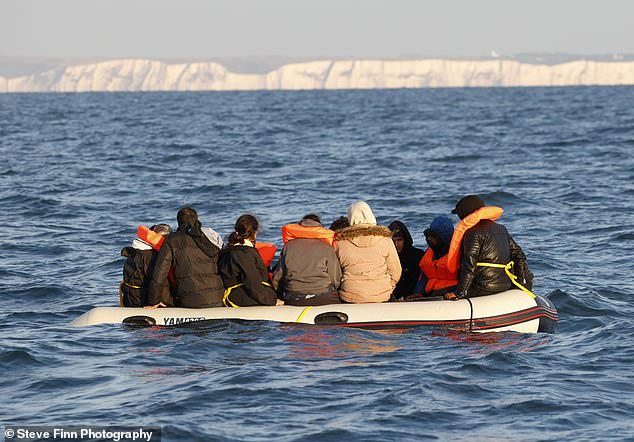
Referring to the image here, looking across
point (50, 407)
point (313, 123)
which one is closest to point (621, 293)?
point (50, 407)

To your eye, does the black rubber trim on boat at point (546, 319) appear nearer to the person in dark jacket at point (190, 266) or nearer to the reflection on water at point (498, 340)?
the reflection on water at point (498, 340)

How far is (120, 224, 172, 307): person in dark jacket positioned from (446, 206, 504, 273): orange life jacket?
3.34 m

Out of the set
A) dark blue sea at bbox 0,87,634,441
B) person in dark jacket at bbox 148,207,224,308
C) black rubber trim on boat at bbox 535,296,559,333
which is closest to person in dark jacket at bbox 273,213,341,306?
dark blue sea at bbox 0,87,634,441

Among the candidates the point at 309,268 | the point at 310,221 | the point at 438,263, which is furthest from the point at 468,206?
the point at 309,268

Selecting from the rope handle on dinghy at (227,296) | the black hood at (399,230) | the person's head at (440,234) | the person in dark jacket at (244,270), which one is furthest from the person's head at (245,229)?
the person's head at (440,234)

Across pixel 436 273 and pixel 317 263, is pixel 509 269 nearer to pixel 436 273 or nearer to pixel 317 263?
pixel 436 273

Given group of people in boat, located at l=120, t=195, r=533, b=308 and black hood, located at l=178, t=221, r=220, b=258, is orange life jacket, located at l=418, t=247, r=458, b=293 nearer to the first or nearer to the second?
group of people in boat, located at l=120, t=195, r=533, b=308

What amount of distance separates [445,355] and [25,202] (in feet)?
51.4

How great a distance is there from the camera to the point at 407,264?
12.2 metres

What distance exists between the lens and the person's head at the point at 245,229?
36.9ft

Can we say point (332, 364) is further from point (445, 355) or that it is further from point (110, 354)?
point (110, 354)

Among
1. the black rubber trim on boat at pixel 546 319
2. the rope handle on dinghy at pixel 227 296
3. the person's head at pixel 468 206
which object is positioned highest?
the person's head at pixel 468 206

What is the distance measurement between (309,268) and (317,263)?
0.11m

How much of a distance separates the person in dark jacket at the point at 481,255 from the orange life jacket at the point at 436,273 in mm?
236
